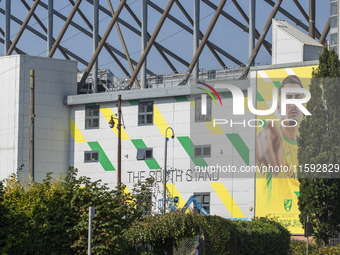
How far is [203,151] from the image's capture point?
61156mm

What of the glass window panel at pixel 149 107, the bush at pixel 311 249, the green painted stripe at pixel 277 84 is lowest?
the bush at pixel 311 249

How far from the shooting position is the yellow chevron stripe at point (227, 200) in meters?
58.9

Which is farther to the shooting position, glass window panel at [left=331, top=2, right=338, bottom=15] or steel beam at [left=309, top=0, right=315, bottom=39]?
steel beam at [left=309, top=0, right=315, bottom=39]

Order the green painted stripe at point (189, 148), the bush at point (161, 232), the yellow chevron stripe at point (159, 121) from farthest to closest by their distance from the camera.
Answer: the yellow chevron stripe at point (159, 121), the green painted stripe at point (189, 148), the bush at point (161, 232)

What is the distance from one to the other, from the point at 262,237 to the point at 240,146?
70.6ft

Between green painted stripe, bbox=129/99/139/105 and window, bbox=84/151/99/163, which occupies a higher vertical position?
green painted stripe, bbox=129/99/139/105

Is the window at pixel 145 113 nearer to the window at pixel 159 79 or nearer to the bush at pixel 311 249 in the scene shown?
the window at pixel 159 79

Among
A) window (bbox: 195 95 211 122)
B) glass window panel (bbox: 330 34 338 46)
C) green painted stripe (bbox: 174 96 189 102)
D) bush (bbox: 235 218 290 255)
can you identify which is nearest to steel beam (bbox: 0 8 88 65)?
green painted stripe (bbox: 174 96 189 102)

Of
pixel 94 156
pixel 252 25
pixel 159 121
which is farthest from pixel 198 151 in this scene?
pixel 252 25

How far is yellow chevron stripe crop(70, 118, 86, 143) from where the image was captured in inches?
2687

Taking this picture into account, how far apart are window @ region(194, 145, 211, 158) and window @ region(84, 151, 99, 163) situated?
9872 millimetres

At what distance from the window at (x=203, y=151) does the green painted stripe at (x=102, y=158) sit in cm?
798

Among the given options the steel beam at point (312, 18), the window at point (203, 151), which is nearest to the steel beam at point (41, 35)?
the window at point (203, 151)

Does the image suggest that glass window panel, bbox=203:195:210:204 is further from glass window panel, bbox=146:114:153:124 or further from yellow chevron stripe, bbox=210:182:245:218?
glass window panel, bbox=146:114:153:124
